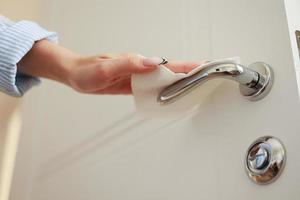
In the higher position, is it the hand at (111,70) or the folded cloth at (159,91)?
the hand at (111,70)

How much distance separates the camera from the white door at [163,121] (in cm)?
41

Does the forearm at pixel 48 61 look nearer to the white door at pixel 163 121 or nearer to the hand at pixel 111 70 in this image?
the hand at pixel 111 70

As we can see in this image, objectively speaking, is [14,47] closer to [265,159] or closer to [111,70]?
[111,70]

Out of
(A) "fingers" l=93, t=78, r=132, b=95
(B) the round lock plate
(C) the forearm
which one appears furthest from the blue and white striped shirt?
(B) the round lock plate

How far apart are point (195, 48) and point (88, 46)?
263 mm

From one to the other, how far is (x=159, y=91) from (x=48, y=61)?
0.60 feet

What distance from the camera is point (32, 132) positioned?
76cm

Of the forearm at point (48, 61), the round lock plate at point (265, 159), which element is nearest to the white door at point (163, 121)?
the round lock plate at point (265, 159)

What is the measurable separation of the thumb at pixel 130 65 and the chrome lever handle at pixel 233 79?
3 centimetres

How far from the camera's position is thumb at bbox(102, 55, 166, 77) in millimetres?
410

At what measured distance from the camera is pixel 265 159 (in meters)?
0.40

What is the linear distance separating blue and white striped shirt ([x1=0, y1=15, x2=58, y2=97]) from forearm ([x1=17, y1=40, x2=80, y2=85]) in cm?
1

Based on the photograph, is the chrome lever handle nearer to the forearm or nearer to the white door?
the white door

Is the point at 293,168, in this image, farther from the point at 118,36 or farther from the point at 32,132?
the point at 32,132
